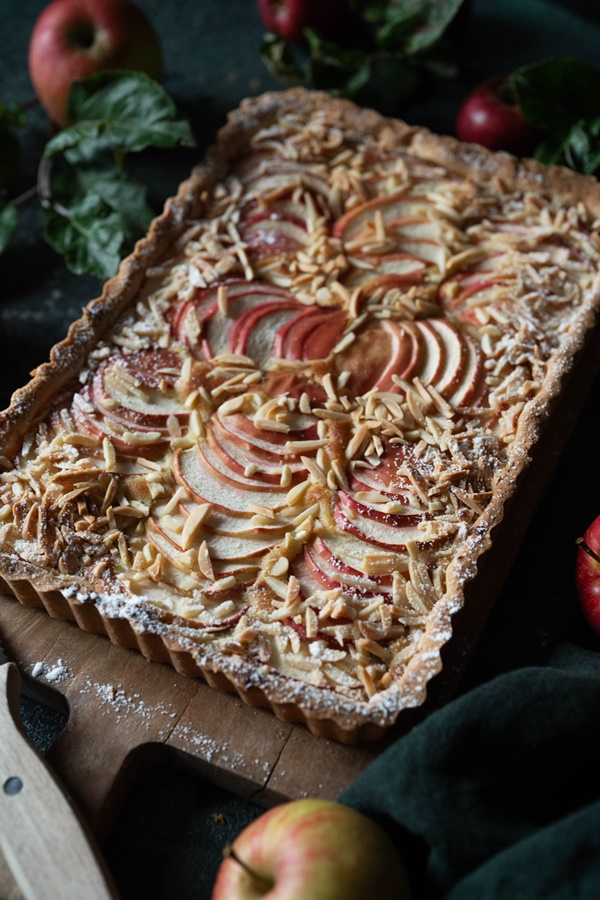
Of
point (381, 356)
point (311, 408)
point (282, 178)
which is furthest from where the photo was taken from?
point (282, 178)

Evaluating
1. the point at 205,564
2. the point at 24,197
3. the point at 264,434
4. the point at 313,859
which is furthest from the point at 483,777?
the point at 24,197

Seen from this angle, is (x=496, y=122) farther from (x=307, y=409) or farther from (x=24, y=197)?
(x=24, y=197)

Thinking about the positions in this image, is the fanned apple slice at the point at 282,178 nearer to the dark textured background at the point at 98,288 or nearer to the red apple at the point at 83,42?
the dark textured background at the point at 98,288

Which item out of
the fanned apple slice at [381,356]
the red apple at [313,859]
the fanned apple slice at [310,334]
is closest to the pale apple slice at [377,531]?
the fanned apple slice at [381,356]

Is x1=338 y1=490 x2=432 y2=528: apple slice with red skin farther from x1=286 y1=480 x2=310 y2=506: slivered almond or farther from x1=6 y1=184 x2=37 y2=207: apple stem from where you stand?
x1=6 y1=184 x2=37 y2=207: apple stem

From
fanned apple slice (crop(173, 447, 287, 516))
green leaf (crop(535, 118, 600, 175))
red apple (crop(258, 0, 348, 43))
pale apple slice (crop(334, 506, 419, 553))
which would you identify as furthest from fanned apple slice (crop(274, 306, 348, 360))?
red apple (crop(258, 0, 348, 43))

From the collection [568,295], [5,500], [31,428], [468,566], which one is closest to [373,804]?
[468,566]
